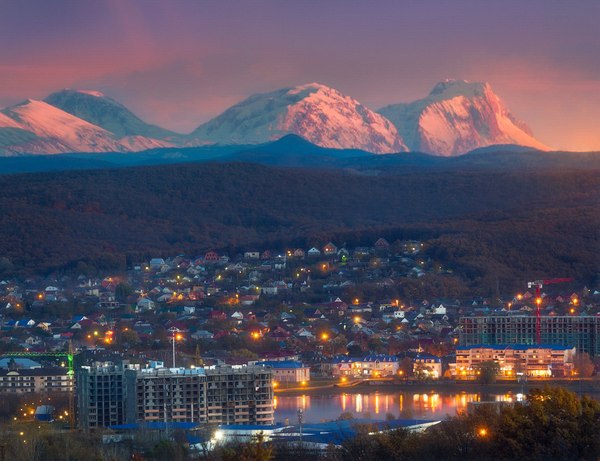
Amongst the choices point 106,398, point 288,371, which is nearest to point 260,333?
point 288,371

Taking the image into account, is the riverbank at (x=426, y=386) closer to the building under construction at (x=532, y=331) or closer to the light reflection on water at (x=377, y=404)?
the light reflection on water at (x=377, y=404)

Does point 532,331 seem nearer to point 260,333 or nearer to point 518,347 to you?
point 518,347

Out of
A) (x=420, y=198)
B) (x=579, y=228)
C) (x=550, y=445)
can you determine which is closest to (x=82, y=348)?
(x=550, y=445)

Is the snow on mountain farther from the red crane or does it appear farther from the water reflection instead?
the water reflection

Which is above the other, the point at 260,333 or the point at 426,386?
the point at 260,333

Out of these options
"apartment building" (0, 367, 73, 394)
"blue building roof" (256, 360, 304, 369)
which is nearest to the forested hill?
"blue building roof" (256, 360, 304, 369)

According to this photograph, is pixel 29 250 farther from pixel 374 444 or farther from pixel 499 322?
pixel 374 444
